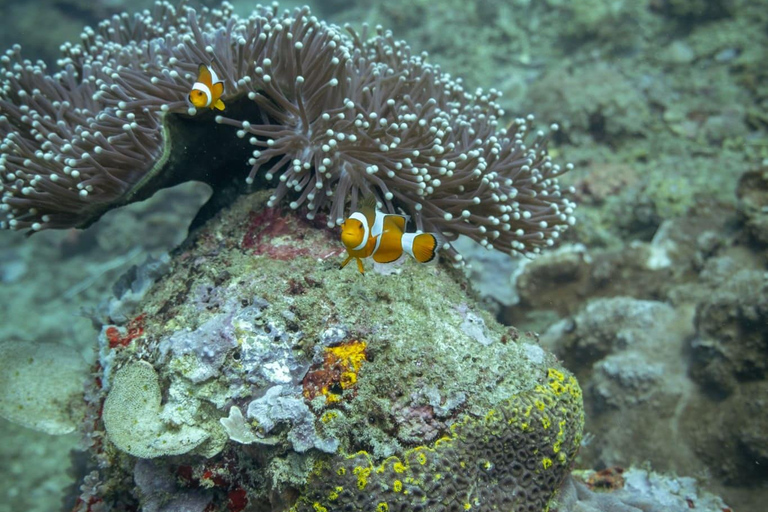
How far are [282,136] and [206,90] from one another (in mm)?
479

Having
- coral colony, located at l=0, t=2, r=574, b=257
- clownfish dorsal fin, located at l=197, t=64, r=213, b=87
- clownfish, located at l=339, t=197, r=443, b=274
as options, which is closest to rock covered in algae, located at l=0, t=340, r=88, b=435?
coral colony, located at l=0, t=2, r=574, b=257

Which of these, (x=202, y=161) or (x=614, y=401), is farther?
(x=614, y=401)

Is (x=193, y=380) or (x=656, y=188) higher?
(x=656, y=188)

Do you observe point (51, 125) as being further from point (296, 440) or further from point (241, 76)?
point (296, 440)

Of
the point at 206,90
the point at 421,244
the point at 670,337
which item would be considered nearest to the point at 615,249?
the point at 670,337

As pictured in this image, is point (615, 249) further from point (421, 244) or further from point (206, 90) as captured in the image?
point (206, 90)

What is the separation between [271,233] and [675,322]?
3.83 meters

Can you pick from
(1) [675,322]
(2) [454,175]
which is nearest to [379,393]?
(2) [454,175]

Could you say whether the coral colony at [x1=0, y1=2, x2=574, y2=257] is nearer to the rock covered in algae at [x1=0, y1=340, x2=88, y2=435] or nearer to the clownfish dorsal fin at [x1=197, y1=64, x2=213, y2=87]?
the clownfish dorsal fin at [x1=197, y1=64, x2=213, y2=87]

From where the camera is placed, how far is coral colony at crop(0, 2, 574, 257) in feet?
9.31

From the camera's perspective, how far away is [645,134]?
6.89 m

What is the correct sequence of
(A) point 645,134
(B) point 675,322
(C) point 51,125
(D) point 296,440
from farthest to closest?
1. (A) point 645,134
2. (B) point 675,322
3. (C) point 51,125
4. (D) point 296,440

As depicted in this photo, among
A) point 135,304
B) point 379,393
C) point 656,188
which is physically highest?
point 656,188

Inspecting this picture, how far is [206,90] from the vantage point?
2645 mm
